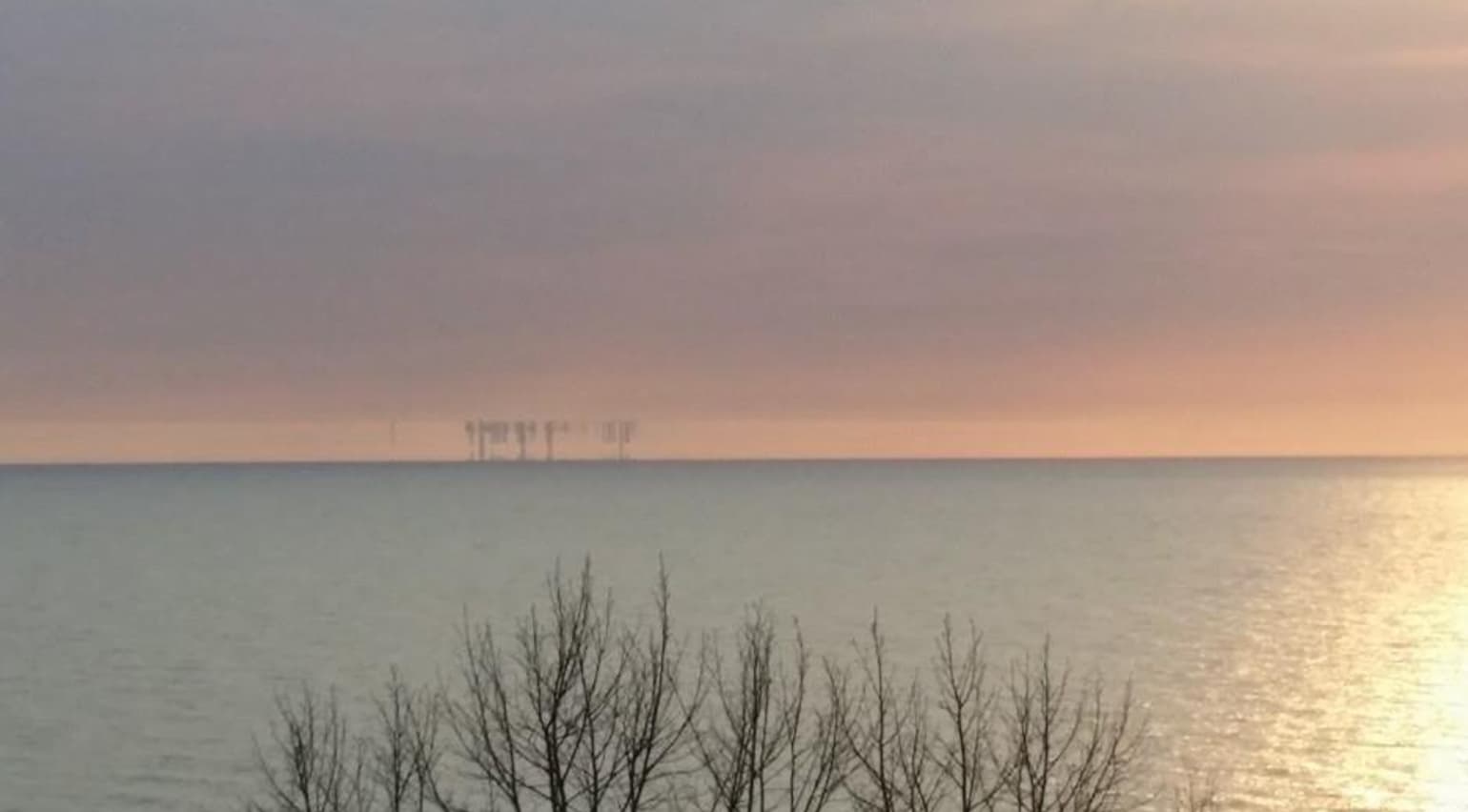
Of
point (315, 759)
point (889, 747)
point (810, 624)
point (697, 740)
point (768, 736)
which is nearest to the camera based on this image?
point (697, 740)

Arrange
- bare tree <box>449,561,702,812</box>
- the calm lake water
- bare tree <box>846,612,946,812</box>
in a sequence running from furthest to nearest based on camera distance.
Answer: the calm lake water, bare tree <box>846,612,946,812</box>, bare tree <box>449,561,702,812</box>

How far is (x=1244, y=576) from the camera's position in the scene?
132m

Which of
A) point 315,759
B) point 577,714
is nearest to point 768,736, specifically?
point 315,759

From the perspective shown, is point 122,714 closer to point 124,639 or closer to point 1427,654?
point 124,639

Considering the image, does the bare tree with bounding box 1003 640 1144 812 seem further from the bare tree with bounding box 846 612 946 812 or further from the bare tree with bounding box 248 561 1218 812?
the bare tree with bounding box 846 612 946 812

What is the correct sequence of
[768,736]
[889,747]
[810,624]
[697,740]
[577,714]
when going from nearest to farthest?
[697,740] < [577,714] < [889,747] < [768,736] < [810,624]

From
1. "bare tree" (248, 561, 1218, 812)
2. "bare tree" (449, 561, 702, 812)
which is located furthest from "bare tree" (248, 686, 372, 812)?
"bare tree" (449, 561, 702, 812)

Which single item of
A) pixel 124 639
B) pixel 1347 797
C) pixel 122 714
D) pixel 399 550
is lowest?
pixel 1347 797

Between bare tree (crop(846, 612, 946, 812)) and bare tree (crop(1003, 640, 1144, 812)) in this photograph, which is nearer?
bare tree (crop(846, 612, 946, 812))

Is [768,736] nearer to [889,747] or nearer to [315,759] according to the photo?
[889,747]

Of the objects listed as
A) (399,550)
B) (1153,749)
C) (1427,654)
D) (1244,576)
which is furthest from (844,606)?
(399,550)

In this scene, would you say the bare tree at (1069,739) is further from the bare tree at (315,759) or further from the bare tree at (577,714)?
the bare tree at (315,759)

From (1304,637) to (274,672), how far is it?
4126 cm

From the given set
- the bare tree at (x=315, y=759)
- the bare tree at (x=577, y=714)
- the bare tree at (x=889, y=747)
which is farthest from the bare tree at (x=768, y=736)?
the bare tree at (x=315, y=759)
